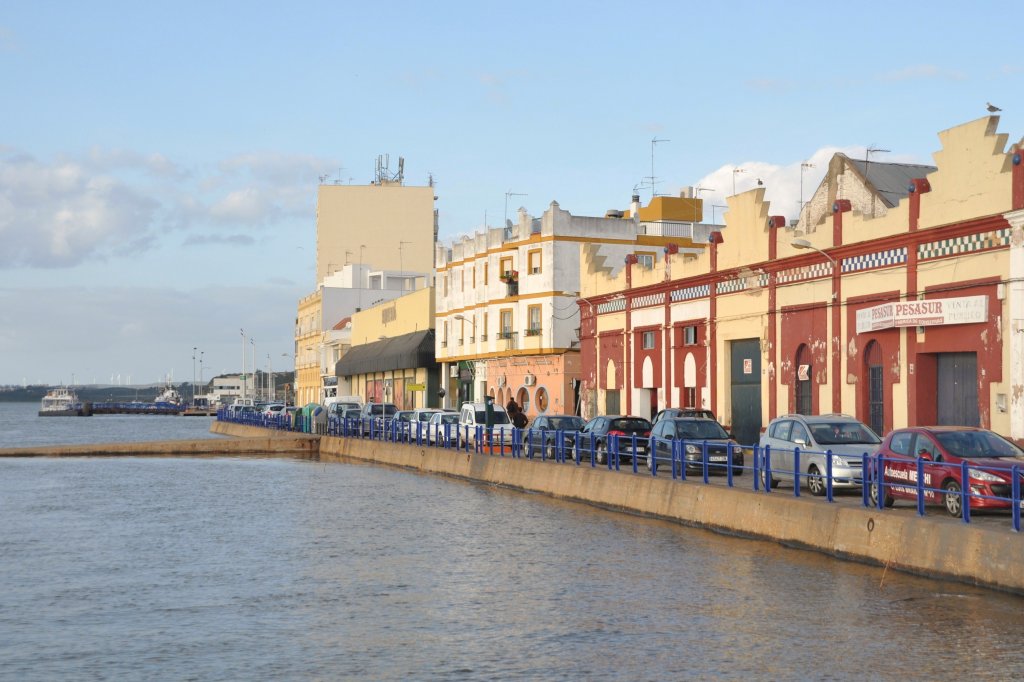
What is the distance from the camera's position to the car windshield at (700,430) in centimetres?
3247

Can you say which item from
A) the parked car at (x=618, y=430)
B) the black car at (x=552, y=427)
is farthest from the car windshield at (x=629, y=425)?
the black car at (x=552, y=427)

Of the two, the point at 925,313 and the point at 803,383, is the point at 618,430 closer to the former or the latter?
the point at 803,383

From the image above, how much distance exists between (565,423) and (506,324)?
24.8 m

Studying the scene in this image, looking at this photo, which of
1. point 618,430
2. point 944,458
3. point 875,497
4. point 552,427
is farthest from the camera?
point 552,427

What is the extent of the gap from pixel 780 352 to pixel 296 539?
740 inches

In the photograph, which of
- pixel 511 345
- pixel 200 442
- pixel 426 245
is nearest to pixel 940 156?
pixel 511 345

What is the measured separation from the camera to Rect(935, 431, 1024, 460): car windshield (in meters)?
21.3

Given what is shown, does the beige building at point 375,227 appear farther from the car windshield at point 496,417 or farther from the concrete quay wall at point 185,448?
the car windshield at point 496,417

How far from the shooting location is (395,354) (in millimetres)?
81812

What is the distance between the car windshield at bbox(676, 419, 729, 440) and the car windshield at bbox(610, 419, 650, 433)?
4.23 metres

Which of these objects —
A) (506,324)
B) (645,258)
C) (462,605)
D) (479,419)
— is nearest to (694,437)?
(479,419)

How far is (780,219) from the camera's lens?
129 feet

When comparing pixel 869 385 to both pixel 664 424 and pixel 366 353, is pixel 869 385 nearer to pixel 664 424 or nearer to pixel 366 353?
pixel 664 424

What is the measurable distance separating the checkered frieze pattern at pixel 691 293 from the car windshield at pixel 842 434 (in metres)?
16.8
